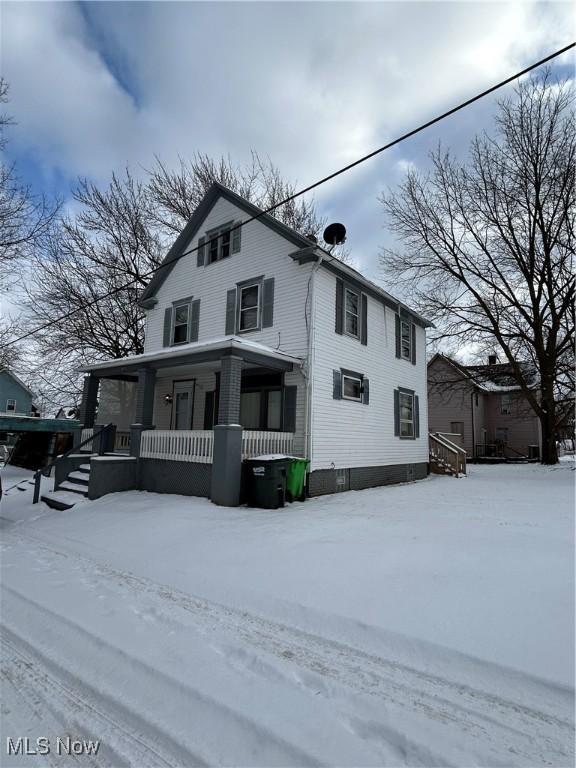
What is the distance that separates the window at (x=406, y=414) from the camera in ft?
48.7

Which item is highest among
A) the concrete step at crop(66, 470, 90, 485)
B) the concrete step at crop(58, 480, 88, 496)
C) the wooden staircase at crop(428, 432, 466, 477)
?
the wooden staircase at crop(428, 432, 466, 477)

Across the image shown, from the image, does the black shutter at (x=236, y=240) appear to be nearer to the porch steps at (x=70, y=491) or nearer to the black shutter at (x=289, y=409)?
the black shutter at (x=289, y=409)

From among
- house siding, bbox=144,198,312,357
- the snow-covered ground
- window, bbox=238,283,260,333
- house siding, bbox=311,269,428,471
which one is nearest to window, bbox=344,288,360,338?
house siding, bbox=311,269,428,471

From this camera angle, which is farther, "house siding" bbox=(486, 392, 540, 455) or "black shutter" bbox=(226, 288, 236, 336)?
"house siding" bbox=(486, 392, 540, 455)

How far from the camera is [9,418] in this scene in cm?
1391

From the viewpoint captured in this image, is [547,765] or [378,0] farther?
[378,0]

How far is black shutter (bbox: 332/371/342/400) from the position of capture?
11.2 meters

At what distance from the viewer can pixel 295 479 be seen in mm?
9383

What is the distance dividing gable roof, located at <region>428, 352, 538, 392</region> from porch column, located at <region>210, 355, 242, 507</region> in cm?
1522

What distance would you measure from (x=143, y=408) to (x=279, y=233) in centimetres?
624

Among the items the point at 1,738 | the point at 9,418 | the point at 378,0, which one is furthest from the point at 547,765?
the point at 9,418

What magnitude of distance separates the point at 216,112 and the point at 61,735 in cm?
1018

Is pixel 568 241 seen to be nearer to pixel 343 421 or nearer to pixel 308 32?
pixel 343 421

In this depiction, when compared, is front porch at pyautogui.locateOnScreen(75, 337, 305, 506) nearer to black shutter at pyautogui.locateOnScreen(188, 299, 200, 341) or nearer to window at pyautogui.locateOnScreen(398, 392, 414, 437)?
black shutter at pyautogui.locateOnScreen(188, 299, 200, 341)
